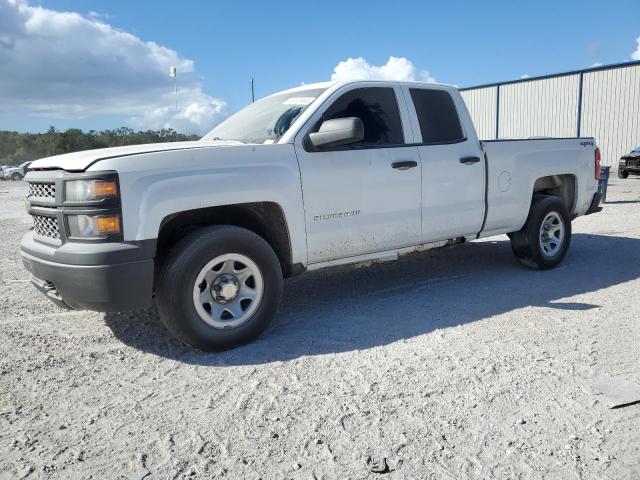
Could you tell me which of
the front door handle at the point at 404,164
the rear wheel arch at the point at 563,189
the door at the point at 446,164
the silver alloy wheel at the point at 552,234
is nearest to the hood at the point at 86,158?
the front door handle at the point at 404,164

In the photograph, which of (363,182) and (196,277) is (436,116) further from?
(196,277)

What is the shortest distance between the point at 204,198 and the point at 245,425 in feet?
5.18

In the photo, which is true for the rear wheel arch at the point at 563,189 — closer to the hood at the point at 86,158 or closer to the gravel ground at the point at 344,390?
the gravel ground at the point at 344,390

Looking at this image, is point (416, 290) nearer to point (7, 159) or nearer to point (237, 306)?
point (237, 306)

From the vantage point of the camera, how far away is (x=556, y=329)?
4.13 metres

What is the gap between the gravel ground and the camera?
249cm

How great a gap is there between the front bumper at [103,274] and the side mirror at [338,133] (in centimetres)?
149

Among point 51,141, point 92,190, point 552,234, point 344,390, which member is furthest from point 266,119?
point 51,141

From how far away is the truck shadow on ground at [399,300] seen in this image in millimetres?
3959

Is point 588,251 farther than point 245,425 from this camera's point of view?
Yes

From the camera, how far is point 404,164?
4707 millimetres

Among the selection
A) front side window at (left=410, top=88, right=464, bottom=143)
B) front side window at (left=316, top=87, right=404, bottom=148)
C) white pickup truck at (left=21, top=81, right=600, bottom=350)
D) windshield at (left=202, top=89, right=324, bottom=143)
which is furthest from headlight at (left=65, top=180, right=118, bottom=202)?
front side window at (left=410, top=88, right=464, bottom=143)

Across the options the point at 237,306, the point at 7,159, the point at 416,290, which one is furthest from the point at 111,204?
the point at 7,159

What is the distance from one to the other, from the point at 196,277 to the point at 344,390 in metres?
1.28
